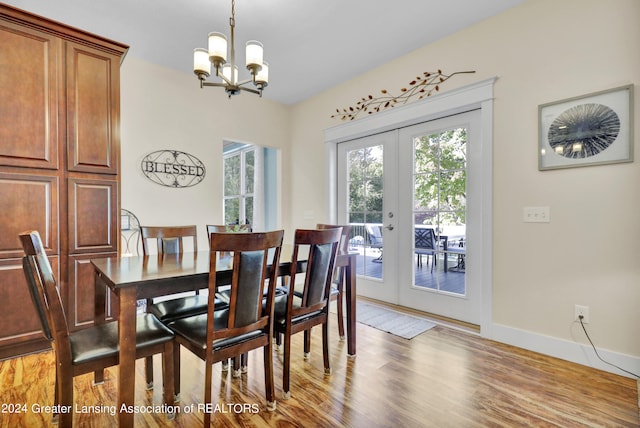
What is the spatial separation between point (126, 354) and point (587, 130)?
10.1 ft

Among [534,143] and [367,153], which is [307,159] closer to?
[367,153]

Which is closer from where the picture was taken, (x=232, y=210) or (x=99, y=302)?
(x=99, y=302)

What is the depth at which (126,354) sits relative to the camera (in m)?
1.36

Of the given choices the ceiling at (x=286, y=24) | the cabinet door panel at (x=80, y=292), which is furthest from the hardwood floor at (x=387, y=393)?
the ceiling at (x=286, y=24)

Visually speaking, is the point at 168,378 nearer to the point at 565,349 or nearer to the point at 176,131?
the point at 565,349

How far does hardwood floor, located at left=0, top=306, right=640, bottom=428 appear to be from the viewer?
5.23ft

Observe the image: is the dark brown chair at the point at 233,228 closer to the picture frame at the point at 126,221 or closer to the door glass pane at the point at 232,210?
the picture frame at the point at 126,221

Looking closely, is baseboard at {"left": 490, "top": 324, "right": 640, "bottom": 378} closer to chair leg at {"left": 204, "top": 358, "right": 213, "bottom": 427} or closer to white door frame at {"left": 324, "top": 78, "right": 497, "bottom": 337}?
white door frame at {"left": 324, "top": 78, "right": 497, "bottom": 337}

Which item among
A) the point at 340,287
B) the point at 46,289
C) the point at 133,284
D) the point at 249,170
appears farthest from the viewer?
the point at 249,170

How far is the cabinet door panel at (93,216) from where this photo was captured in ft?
7.89

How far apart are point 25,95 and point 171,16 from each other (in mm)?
1243

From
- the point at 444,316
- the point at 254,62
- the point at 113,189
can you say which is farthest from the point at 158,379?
the point at 444,316

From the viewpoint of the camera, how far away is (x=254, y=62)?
197 centimetres

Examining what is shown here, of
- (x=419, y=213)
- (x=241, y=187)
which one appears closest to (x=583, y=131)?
(x=419, y=213)
